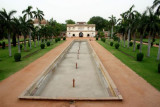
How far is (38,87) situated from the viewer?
33.3 feet

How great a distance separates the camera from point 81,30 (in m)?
70.2

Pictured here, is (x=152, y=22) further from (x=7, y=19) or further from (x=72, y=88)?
(x=7, y=19)

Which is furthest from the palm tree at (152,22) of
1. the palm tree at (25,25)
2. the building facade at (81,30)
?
the building facade at (81,30)

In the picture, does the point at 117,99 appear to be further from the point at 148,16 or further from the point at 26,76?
the point at 148,16

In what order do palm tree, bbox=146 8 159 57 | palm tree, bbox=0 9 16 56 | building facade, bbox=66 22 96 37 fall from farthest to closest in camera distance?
building facade, bbox=66 22 96 37 < palm tree, bbox=0 9 16 56 < palm tree, bbox=146 8 159 57

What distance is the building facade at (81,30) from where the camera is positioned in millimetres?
69438

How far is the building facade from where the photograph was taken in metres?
69.4

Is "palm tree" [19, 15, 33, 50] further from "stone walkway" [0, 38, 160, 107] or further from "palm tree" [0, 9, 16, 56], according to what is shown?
"stone walkway" [0, 38, 160, 107]

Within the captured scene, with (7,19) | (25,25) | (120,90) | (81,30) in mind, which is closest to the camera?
(120,90)

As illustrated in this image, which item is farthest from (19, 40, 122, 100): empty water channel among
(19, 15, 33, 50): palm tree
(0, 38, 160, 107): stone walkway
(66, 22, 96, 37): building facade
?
(66, 22, 96, 37): building facade

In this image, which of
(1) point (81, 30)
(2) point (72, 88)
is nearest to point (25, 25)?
(2) point (72, 88)

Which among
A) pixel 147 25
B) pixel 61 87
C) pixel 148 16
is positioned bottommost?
pixel 61 87

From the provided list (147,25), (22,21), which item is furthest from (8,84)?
(147,25)

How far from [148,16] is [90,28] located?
50.6m
